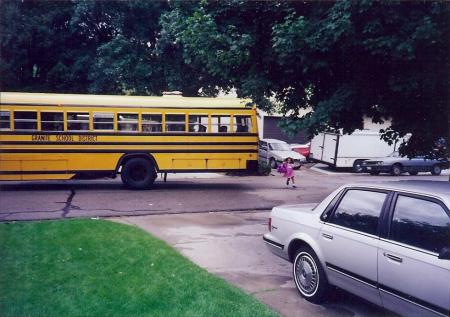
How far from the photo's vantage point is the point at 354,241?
16.7 feet

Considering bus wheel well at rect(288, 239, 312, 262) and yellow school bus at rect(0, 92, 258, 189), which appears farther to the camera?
yellow school bus at rect(0, 92, 258, 189)

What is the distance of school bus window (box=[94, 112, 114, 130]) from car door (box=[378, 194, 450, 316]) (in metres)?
11.2

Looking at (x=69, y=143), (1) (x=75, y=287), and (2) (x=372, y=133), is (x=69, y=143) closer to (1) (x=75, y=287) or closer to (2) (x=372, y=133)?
(1) (x=75, y=287)

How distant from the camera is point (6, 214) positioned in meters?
10.5

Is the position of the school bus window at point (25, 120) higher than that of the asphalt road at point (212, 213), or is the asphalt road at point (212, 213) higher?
the school bus window at point (25, 120)

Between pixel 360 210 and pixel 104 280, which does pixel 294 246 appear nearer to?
pixel 360 210

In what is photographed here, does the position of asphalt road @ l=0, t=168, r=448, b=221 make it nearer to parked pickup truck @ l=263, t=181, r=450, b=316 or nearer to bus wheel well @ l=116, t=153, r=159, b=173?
bus wheel well @ l=116, t=153, r=159, b=173

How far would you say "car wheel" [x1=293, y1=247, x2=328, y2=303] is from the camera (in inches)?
221

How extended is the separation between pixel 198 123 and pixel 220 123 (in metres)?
0.76

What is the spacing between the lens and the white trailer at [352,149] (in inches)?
984

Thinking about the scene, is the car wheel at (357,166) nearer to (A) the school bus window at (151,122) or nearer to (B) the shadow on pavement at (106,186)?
(B) the shadow on pavement at (106,186)

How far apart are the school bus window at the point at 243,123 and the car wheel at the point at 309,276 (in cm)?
965

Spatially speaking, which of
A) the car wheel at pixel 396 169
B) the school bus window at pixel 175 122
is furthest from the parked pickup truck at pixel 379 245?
the car wheel at pixel 396 169

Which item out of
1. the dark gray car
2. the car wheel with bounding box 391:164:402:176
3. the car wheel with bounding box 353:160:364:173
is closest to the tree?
the dark gray car
